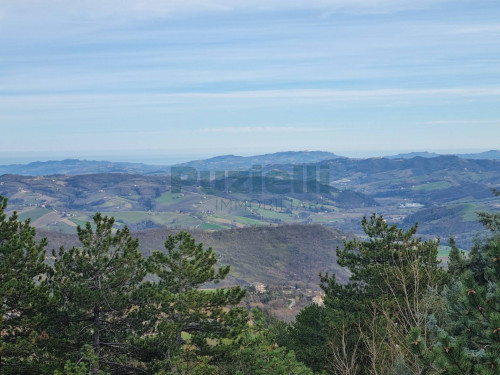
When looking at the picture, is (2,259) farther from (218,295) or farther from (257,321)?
(257,321)

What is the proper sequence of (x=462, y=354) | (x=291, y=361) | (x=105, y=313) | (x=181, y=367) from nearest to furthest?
(x=462, y=354), (x=291, y=361), (x=181, y=367), (x=105, y=313)

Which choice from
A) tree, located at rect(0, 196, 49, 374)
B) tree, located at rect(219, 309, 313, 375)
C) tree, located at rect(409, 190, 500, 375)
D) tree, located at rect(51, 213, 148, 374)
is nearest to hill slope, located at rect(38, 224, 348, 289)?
tree, located at rect(51, 213, 148, 374)

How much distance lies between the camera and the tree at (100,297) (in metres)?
18.9

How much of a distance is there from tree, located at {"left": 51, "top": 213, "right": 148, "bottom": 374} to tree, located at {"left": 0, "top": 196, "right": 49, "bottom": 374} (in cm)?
71

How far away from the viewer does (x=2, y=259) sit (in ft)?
60.9

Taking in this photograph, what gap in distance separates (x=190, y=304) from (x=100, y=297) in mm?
3390

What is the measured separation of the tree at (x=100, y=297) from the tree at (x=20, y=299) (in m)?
0.71

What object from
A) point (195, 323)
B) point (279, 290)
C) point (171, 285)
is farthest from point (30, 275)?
point (279, 290)

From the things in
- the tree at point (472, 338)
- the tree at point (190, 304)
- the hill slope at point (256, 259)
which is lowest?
the hill slope at point (256, 259)

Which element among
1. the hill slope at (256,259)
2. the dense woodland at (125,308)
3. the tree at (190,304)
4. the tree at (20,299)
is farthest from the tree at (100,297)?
the hill slope at (256,259)

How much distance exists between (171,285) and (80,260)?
12.1ft

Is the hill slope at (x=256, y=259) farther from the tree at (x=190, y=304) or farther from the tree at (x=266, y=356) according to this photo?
the tree at (x=266, y=356)

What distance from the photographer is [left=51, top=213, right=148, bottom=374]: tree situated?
18938mm

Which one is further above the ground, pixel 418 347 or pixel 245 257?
pixel 418 347
